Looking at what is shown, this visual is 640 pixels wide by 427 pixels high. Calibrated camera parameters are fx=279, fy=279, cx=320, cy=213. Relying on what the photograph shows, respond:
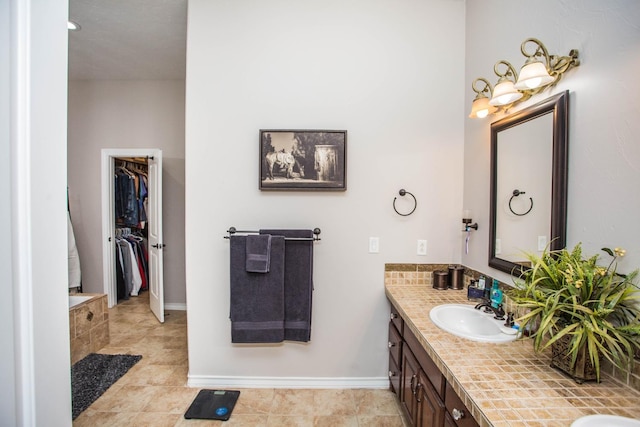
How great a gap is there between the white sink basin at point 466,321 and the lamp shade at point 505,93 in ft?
3.76

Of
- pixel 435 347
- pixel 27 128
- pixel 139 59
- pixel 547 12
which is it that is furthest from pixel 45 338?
pixel 139 59

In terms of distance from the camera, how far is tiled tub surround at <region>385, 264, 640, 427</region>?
0.84 meters

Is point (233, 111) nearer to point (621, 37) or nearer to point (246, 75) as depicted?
point (246, 75)

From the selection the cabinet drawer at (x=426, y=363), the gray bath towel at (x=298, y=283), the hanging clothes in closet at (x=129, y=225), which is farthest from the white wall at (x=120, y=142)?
the cabinet drawer at (x=426, y=363)

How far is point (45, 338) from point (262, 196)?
1.55 metres

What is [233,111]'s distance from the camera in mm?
2027

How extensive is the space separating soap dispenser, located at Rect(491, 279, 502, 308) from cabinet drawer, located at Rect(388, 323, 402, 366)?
597 mm

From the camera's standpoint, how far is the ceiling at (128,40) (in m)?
2.13

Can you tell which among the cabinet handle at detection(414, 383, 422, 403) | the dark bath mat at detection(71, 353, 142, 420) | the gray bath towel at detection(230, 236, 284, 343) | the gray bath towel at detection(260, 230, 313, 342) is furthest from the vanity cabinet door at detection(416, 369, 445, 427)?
the dark bath mat at detection(71, 353, 142, 420)

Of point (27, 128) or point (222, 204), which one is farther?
point (222, 204)

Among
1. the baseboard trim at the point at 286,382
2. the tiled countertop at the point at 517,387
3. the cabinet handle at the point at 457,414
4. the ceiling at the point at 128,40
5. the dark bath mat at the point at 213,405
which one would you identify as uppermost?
the ceiling at the point at 128,40

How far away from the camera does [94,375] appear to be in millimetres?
2223

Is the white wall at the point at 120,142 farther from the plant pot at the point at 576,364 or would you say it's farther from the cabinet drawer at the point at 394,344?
the plant pot at the point at 576,364

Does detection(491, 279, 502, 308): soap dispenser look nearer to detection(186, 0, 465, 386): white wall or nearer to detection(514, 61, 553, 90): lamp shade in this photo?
detection(186, 0, 465, 386): white wall
